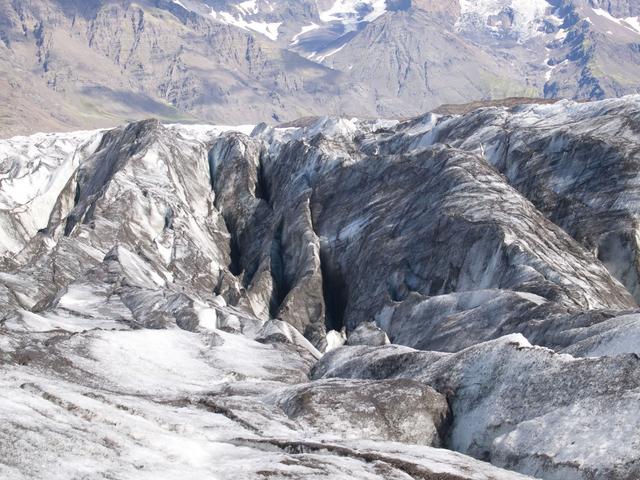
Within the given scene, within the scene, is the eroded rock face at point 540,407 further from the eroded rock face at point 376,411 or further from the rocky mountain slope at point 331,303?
the eroded rock face at point 376,411

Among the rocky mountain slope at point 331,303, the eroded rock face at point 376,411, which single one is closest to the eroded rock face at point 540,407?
the rocky mountain slope at point 331,303

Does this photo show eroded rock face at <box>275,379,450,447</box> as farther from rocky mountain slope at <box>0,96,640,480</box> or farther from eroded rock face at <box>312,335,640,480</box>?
eroded rock face at <box>312,335,640,480</box>

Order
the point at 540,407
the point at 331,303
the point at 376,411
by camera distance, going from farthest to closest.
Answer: the point at 331,303
the point at 376,411
the point at 540,407

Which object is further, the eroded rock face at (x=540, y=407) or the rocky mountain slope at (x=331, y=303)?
the eroded rock face at (x=540, y=407)

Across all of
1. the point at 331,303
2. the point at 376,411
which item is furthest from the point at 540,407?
A: the point at 331,303

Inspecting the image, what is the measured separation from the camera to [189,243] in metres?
120

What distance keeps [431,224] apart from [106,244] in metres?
41.3

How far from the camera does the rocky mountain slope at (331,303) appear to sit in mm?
38344

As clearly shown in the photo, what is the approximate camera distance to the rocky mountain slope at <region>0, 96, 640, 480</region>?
38344 millimetres

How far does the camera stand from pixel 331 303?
108438mm

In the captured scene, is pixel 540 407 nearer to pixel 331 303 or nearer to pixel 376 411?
pixel 376 411

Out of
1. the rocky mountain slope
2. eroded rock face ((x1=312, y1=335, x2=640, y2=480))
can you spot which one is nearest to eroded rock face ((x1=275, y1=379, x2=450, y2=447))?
the rocky mountain slope

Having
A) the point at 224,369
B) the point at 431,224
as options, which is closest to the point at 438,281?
the point at 431,224

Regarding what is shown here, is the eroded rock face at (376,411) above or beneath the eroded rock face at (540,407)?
beneath
